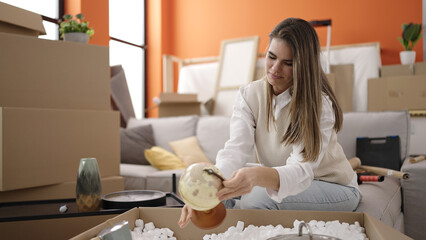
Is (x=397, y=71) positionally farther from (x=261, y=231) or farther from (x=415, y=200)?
(x=261, y=231)

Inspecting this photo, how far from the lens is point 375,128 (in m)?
2.12

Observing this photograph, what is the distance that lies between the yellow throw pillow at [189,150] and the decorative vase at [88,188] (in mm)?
1488

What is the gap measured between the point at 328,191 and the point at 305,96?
325 mm

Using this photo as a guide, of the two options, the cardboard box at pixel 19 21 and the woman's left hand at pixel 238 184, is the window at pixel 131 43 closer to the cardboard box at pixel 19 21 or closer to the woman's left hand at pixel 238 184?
the cardboard box at pixel 19 21

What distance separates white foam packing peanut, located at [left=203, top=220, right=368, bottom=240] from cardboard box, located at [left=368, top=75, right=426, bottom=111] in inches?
95.1

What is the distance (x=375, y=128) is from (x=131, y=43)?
3465 mm

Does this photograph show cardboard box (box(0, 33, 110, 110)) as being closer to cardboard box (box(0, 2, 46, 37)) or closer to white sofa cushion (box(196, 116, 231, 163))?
cardboard box (box(0, 2, 46, 37))

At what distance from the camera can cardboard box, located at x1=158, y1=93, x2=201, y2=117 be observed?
3.52 meters

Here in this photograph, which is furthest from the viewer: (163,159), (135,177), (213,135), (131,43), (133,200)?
(131,43)

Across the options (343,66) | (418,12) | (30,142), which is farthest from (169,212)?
(418,12)

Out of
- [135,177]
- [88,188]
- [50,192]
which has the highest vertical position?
[88,188]

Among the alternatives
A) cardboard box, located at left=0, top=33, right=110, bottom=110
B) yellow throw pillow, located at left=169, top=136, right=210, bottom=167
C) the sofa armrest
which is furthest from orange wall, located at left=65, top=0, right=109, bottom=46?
the sofa armrest

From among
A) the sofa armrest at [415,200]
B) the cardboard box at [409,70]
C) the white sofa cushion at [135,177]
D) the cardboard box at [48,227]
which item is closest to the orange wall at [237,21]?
the cardboard box at [409,70]

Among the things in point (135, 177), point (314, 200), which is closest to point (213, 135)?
point (135, 177)
